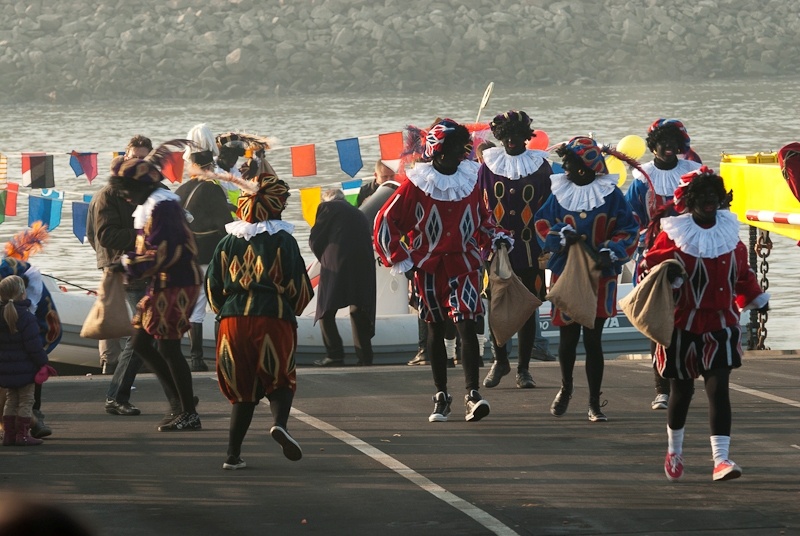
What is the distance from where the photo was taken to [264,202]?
7.66m

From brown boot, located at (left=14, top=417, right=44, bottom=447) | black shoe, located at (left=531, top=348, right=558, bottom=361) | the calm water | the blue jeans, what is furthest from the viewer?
the calm water

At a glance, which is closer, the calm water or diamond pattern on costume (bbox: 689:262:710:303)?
→ diamond pattern on costume (bbox: 689:262:710:303)

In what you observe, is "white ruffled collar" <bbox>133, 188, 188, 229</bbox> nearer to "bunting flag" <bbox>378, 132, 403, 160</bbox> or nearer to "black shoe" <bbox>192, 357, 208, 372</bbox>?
"black shoe" <bbox>192, 357, 208, 372</bbox>

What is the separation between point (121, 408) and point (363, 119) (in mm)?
45927

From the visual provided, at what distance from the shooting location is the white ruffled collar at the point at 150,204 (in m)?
8.44

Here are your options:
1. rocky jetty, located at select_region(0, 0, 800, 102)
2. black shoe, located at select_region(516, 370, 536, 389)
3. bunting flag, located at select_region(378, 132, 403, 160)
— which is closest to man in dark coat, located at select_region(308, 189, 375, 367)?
black shoe, located at select_region(516, 370, 536, 389)

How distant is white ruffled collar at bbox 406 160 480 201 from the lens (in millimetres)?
8820

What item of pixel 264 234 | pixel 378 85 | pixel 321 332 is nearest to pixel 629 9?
pixel 378 85

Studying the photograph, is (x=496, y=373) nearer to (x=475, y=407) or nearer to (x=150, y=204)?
(x=475, y=407)

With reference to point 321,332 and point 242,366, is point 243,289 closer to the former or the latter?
point 242,366

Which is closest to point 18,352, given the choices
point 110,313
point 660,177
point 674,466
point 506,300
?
point 110,313

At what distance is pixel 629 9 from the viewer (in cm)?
7738

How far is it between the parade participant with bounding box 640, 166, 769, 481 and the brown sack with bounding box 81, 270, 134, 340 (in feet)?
9.68

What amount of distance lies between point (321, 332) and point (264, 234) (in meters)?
5.91
